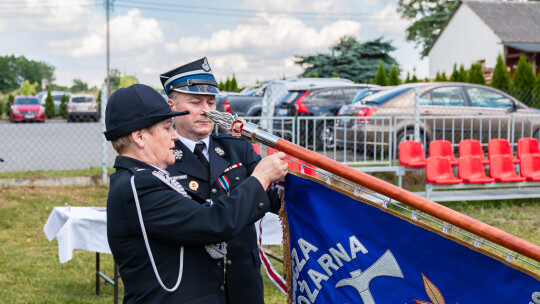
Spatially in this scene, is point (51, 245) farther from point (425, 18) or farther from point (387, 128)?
point (425, 18)

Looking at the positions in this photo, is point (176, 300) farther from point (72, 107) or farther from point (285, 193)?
point (72, 107)

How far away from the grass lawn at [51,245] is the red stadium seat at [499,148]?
0.75 metres

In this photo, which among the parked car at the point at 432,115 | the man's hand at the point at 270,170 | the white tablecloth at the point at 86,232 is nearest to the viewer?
the man's hand at the point at 270,170

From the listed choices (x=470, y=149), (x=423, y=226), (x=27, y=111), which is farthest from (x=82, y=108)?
(x=423, y=226)

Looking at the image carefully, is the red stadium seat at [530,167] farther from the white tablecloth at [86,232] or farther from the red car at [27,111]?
the red car at [27,111]

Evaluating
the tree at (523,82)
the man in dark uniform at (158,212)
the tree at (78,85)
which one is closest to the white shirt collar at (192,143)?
the man in dark uniform at (158,212)

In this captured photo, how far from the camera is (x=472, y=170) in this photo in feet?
28.0

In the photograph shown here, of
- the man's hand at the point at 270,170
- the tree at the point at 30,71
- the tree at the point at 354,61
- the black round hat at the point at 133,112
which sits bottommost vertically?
the man's hand at the point at 270,170

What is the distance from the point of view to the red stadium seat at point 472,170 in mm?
8344

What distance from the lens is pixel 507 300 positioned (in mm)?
1757

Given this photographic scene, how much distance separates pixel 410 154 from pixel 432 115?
2636mm

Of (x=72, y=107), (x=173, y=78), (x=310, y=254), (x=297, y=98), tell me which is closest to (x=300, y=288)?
(x=310, y=254)

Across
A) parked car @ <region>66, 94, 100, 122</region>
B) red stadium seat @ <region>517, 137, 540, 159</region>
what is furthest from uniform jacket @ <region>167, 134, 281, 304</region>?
parked car @ <region>66, 94, 100, 122</region>

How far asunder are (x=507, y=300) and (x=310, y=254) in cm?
78
